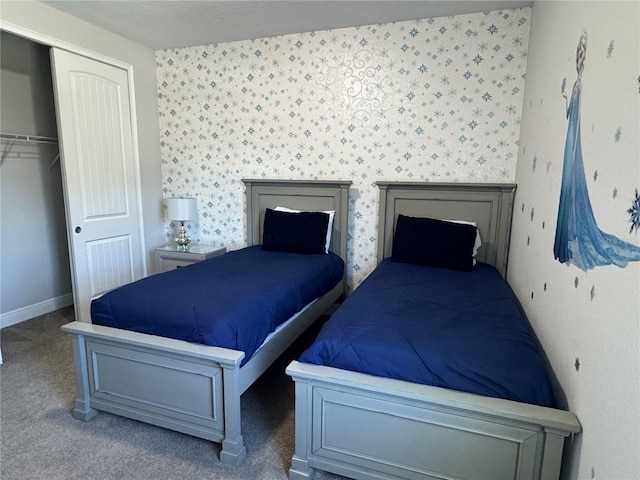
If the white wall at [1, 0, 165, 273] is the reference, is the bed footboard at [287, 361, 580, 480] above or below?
below

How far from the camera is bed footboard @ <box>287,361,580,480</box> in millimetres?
1264

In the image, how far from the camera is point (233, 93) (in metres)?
3.36

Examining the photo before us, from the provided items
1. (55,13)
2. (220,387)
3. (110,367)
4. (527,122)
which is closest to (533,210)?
(527,122)

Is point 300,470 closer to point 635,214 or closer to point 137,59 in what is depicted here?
point 635,214

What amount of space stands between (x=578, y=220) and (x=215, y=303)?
1.57m

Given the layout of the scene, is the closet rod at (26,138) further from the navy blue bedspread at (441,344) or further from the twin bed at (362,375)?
the navy blue bedspread at (441,344)

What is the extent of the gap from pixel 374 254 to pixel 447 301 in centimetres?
125

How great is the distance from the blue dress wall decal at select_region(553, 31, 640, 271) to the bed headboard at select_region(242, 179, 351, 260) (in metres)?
1.73

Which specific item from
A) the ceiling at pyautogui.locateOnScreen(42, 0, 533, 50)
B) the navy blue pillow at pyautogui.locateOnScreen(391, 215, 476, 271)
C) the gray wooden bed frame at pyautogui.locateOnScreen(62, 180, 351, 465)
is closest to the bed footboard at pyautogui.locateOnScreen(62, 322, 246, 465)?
the gray wooden bed frame at pyautogui.locateOnScreen(62, 180, 351, 465)

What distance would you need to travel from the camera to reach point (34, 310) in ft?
11.1

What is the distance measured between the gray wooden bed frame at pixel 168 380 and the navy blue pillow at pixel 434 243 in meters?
1.10

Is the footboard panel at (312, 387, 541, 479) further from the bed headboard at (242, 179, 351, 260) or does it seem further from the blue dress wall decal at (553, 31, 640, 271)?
the bed headboard at (242, 179, 351, 260)

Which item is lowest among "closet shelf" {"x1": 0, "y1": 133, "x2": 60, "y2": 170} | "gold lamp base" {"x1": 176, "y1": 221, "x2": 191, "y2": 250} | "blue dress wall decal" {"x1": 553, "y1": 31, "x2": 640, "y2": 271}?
"gold lamp base" {"x1": 176, "y1": 221, "x2": 191, "y2": 250}

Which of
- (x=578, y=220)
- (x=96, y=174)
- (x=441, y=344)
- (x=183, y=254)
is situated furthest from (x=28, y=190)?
(x=578, y=220)
